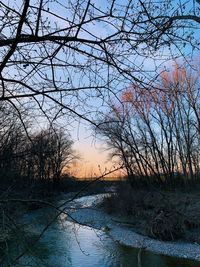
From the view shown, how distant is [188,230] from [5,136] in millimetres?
14606

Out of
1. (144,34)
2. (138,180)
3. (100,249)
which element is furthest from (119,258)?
(138,180)

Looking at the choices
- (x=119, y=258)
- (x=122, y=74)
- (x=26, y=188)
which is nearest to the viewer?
(x=122, y=74)

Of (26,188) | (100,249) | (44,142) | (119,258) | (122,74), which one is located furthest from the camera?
(100,249)

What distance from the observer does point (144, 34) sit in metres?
2.58

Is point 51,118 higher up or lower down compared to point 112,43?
lower down

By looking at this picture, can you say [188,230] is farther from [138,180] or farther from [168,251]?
[138,180]

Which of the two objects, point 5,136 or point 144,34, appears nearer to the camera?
point 144,34

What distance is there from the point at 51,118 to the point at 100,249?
11292mm

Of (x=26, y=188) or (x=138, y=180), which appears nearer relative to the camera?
(x=26, y=188)

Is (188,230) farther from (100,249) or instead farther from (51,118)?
(51,118)

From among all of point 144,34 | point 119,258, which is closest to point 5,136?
point 144,34

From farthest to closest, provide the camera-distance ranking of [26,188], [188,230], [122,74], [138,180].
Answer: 1. [138,180]
2. [188,230]
3. [26,188]
4. [122,74]

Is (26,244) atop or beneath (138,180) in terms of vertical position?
beneath

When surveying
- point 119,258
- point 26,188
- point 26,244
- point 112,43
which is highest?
point 112,43
